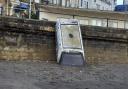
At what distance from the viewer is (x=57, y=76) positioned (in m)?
13.7

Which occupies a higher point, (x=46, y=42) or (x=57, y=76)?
(x=46, y=42)

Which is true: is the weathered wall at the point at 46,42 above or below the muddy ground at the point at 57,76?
above

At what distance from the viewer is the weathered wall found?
16781mm

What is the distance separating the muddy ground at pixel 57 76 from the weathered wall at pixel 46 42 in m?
0.48

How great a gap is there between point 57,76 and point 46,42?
3.98 metres

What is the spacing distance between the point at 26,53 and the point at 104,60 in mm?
3366

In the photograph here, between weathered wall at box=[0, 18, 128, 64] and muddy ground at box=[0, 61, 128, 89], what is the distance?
484mm

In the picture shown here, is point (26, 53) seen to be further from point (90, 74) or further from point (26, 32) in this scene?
point (90, 74)

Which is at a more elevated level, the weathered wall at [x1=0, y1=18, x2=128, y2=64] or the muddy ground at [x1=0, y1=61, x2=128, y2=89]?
the weathered wall at [x1=0, y1=18, x2=128, y2=64]

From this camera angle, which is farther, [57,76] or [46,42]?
[46,42]

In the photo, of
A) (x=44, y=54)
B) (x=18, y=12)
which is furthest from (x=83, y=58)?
(x=18, y=12)

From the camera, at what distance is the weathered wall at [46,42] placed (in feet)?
55.1

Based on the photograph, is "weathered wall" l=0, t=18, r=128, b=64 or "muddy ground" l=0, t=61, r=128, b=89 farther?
"weathered wall" l=0, t=18, r=128, b=64

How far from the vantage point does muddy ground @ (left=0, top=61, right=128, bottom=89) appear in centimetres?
1201
